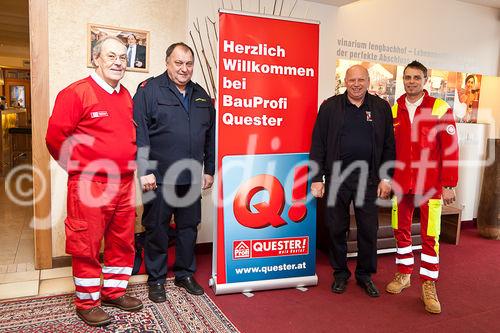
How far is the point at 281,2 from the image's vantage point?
380 centimetres

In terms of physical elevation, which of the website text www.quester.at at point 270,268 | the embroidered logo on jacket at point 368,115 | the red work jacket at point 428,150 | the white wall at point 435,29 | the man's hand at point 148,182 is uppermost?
the white wall at point 435,29

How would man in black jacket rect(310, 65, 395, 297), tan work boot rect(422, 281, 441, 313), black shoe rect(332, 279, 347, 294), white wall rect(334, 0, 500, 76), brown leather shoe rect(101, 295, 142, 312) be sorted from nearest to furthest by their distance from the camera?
brown leather shoe rect(101, 295, 142, 312) < tan work boot rect(422, 281, 441, 313) < man in black jacket rect(310, 65, 395, 297) < black shoe rect(332, 279, 347, 294) < white wall rect(334, 0, 500, 76)

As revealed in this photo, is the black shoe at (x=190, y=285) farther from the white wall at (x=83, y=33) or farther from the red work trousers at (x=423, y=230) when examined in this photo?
the red work trousers at (x=423, y=230)

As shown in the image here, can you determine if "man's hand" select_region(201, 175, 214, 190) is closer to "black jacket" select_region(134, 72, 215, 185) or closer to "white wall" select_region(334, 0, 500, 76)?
"black jacket" select_region(134, 72, 215, 185)

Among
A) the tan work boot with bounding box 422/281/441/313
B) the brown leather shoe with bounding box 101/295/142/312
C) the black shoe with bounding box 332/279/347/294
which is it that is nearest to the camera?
the brown leather shoe with bounding box 101/295/142/312

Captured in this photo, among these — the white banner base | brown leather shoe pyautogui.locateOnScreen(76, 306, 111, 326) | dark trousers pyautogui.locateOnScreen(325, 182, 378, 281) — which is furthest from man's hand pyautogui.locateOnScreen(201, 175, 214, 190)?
brown leather shoe pyautogui.locateOnScreen(76, 306, 111, 326)

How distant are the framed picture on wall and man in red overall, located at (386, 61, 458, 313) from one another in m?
2.07

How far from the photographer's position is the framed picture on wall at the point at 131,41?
3.20 m

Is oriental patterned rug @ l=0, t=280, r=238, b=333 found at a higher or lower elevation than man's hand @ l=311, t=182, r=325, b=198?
lower

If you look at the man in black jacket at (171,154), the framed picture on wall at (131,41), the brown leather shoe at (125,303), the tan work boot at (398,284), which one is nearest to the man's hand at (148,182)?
the man in black jacket at (171,154)

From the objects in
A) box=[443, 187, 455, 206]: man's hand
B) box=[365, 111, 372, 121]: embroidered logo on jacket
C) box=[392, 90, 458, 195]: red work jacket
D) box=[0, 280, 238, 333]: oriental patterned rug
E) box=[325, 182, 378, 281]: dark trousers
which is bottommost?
box=[0, 280, 238, 333]: oriental patterned rug

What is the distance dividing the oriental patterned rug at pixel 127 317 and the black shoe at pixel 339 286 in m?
0.91

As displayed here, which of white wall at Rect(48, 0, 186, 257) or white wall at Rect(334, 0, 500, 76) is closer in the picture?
white wall at Rect(48, 0, 186, 257)

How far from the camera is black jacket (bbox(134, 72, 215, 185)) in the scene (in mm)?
2619
